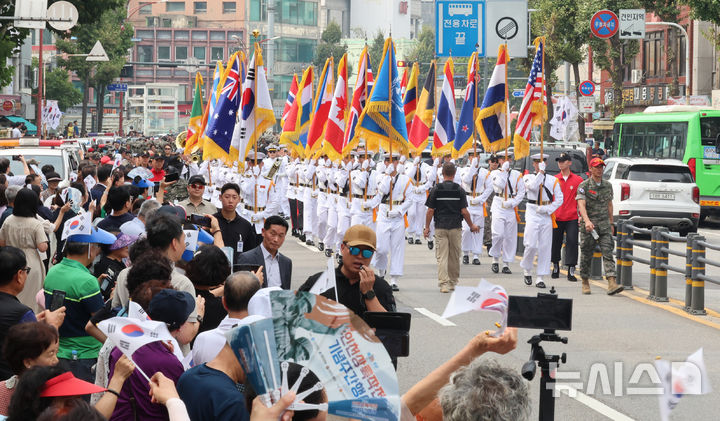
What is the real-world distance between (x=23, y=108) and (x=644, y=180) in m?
38.4

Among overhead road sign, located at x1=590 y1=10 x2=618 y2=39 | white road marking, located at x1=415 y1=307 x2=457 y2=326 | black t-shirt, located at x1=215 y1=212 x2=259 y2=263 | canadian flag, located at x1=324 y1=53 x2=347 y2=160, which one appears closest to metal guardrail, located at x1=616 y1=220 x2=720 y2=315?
white road marking, located at x1=415 y1=307 x2=457 y2=326

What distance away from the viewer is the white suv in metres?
24.5

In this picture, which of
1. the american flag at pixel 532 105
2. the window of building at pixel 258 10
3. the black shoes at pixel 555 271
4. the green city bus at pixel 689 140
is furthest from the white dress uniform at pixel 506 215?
the window of building at pixel 258 10

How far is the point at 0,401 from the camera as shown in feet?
16.7

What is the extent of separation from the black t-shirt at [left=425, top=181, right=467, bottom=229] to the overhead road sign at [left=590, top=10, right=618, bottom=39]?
19.8 meters

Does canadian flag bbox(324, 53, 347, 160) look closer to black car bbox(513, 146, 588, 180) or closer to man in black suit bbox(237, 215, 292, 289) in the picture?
black car bbox(513, 146, 588, 180)

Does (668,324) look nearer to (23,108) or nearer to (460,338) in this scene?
(460,338)

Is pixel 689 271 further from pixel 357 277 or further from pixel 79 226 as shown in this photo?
pixel 79 226

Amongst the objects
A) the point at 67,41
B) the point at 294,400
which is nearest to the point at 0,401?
the point at 294,400

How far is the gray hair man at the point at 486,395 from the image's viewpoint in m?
3.64

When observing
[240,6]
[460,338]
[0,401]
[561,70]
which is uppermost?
[240,6]

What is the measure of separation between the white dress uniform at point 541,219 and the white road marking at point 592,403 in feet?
23.2

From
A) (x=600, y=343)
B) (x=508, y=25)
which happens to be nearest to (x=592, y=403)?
(x=600, y=343)

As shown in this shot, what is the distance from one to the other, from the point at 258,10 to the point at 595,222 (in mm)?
119121
